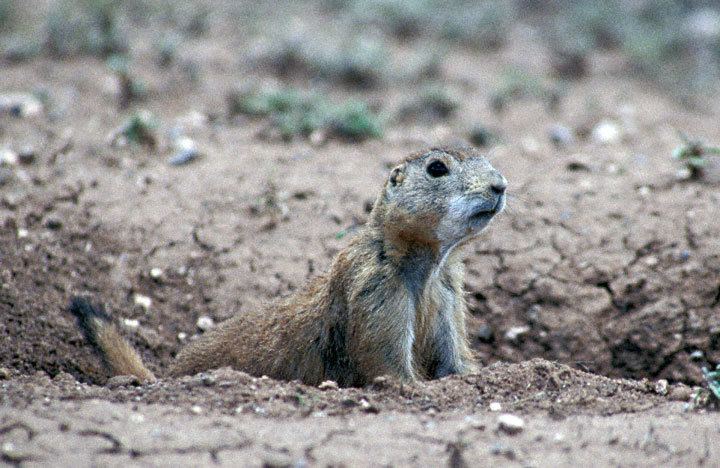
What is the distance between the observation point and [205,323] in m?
6.72

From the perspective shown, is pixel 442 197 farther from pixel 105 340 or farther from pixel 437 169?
pixel 105 340

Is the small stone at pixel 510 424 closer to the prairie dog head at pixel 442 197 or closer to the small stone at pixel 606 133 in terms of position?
the prairie dog head at pixel 442 197

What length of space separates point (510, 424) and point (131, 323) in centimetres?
319

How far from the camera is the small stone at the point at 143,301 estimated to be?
6.75 metres

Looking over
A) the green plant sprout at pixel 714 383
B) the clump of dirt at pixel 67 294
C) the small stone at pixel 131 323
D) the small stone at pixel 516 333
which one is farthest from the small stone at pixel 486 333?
the small stone at pixel 131 323

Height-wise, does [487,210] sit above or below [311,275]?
above

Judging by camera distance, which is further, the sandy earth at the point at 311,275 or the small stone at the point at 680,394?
the small stone at the point at 680,394

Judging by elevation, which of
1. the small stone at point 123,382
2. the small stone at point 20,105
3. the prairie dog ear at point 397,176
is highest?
the small stone at point 20,105

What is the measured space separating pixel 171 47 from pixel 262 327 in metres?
5.46

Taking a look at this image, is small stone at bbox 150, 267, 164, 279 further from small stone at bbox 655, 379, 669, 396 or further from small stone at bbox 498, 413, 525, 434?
small stone at bbox 655, 379, 669, 396

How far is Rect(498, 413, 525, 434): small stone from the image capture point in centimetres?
430

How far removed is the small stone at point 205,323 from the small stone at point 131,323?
1.35 ft

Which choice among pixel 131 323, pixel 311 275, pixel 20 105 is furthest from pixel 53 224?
pixel 20 105

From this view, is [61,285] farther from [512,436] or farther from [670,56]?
[670,56]
